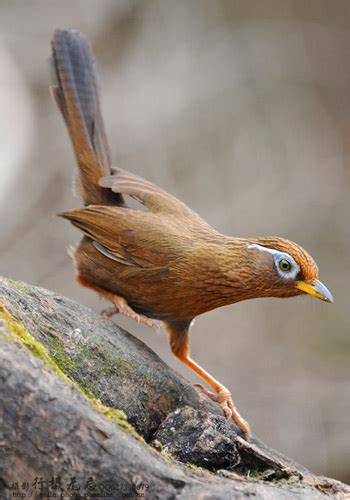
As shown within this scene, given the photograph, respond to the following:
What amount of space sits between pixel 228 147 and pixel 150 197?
20.7 feet

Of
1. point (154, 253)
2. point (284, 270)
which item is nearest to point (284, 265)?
point (284, 270)

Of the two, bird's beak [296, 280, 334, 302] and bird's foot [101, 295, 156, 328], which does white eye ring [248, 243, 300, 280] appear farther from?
bird's foot [101, 295, 156, 328]

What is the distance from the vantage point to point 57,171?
1034 cm

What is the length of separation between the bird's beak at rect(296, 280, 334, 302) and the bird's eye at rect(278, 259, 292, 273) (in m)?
0.09

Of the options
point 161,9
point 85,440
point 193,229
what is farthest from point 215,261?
point 161,9

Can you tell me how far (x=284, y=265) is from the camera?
4.50 meters

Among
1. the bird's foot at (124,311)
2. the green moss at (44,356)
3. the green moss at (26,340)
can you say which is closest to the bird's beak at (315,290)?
the bird's foot at (124,311)

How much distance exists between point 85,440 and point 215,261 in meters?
1.96

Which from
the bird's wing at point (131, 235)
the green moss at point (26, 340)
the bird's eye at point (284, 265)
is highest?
the bird's eye at point (284, 265)

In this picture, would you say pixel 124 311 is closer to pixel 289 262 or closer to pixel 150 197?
pixel 150 197

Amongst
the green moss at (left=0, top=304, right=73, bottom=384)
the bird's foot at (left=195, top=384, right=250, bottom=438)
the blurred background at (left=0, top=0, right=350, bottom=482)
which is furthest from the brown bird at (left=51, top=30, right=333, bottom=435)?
the blurred background at (left=0, top=0, right=350, bottom=482)

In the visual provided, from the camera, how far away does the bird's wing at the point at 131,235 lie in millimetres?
4715

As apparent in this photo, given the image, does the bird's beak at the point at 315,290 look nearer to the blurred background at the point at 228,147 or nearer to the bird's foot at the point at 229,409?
the bird's foot at the point at 229,409

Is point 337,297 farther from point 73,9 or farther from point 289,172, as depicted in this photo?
point 73,9
